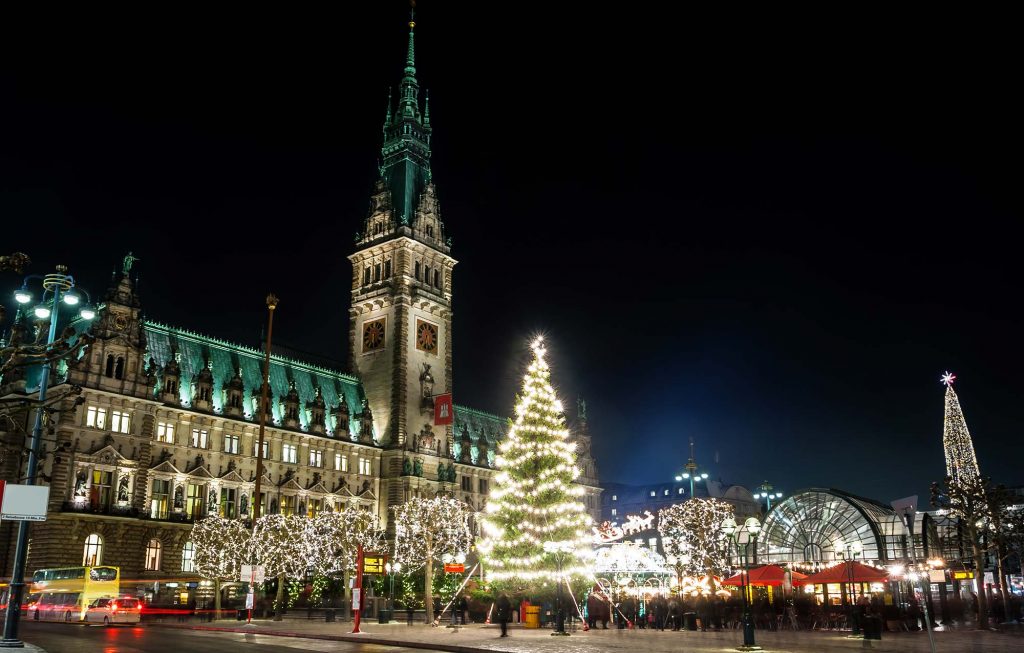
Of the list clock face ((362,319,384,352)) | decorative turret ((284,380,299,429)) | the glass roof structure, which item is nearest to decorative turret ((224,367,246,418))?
decorative turret ((284,380,299,429))

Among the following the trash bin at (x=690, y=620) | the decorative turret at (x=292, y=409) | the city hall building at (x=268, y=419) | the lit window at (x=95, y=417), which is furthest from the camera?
the decorative turret at (x=292, y=409)

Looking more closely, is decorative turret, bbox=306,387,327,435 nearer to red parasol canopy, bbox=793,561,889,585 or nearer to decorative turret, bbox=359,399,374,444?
decorative turret, bbox=359,399,374,444

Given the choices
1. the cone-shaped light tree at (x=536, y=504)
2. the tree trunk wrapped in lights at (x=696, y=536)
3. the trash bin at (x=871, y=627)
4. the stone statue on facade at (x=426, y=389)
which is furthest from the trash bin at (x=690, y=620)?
the stone statue on facade at (x=426, y=389)

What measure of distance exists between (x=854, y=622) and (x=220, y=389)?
6221cm

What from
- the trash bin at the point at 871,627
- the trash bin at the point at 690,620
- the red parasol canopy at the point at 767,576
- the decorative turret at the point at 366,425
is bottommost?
the trash bin at the point at 690,620

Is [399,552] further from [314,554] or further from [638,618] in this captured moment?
[638,618]

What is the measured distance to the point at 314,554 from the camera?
68188mm

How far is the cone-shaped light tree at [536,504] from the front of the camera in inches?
1795

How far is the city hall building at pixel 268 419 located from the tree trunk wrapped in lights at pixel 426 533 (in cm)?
1200

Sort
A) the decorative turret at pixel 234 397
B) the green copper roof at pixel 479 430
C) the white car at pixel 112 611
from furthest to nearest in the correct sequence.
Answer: the green copper roof at pixel 479 430, the decorative turret at pixel 234 397, the white car at pixel 112 611

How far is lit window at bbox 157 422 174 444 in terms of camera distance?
7412 centimetres

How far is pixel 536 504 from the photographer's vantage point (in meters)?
46.0

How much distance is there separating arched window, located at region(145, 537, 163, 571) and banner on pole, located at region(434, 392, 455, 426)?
34526 mm

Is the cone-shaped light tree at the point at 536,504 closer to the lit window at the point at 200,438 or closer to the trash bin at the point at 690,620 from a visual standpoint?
the trash bin at the point at 690,620
